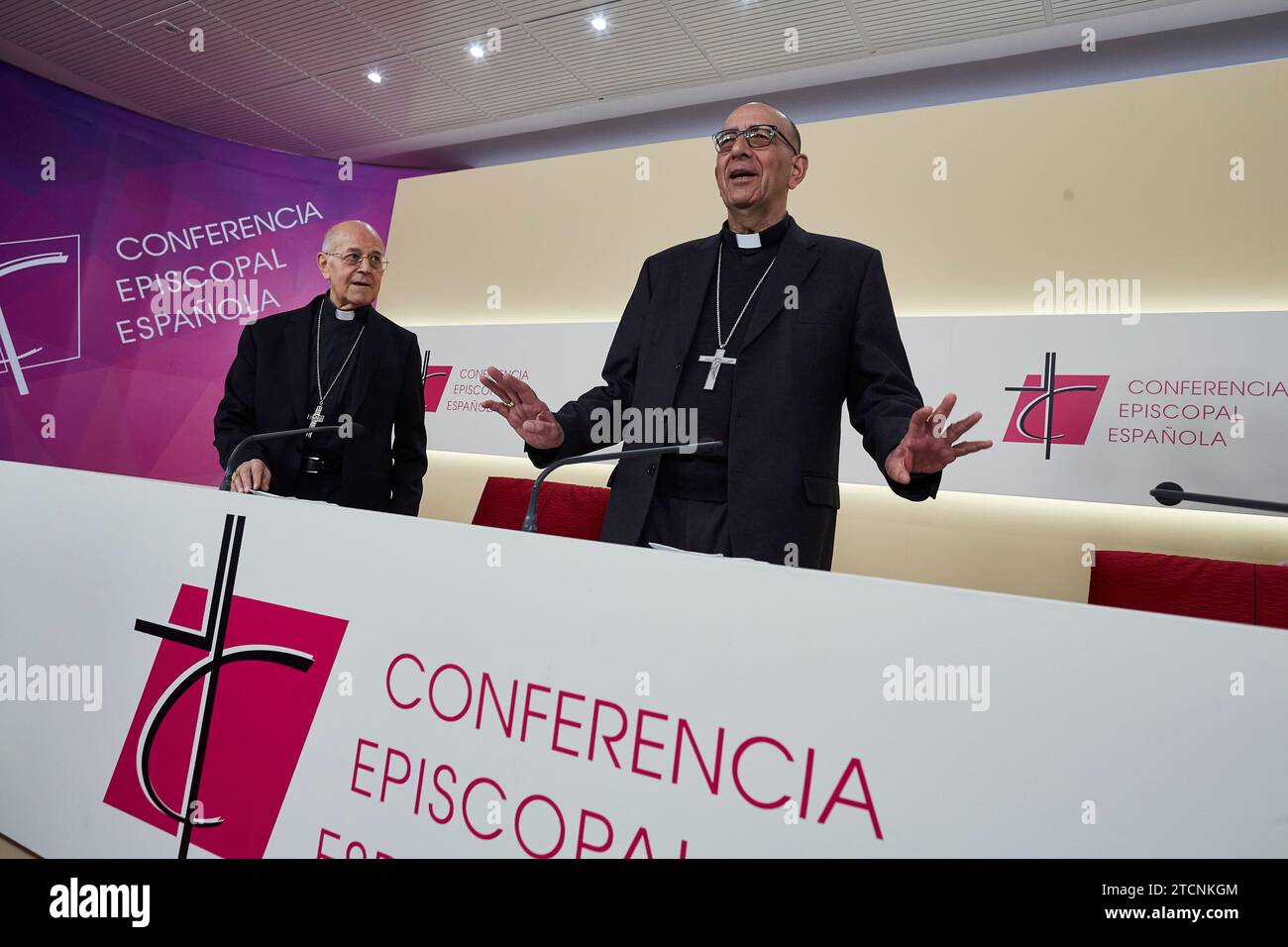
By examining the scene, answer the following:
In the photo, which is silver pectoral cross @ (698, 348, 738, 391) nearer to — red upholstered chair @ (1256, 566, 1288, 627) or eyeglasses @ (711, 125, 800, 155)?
eyeglasses @ (711, 125, 800, 155)

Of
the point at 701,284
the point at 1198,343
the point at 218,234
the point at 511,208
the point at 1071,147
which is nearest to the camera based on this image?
the point at 701,284

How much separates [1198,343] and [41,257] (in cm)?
684

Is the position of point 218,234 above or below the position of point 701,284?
above

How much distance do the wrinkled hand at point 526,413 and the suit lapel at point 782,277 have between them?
0.47 m

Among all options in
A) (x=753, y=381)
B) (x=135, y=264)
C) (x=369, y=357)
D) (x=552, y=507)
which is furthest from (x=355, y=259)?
(x=135, y=264)

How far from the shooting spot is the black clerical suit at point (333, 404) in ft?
8.33

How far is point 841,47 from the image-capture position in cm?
421

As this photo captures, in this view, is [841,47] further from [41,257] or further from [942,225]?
[41,257]

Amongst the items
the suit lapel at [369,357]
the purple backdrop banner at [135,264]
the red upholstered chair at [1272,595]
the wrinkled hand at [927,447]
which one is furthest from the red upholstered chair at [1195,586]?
the purple backdrop banner at [135,264]

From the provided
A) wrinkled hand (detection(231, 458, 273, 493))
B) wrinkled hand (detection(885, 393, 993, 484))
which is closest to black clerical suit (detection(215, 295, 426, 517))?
wrinkled hand (detection(231, 458, 273, 493))

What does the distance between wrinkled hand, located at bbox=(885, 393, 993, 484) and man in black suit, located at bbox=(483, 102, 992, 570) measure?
12 cm

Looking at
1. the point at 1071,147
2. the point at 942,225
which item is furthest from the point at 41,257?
the point at 1071,147

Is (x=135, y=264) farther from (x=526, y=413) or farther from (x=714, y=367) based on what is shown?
(x=714, y=367)

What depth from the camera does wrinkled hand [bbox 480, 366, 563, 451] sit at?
1607 millimetres
